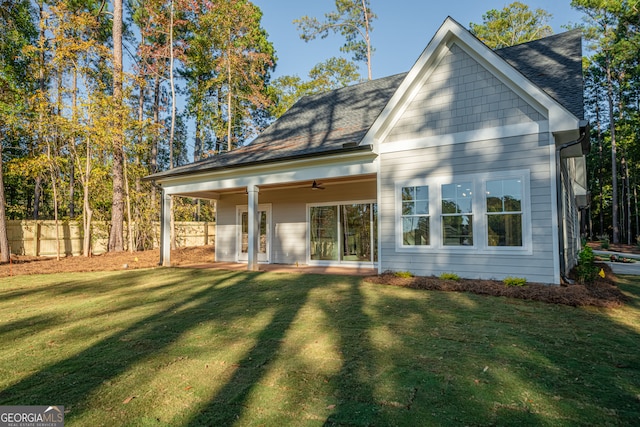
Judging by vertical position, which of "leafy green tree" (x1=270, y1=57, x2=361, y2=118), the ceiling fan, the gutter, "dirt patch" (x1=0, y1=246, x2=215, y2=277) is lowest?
"dirt patch" (x1=0, y1=246, x2=215, y2=277)

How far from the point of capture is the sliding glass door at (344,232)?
1102 cm

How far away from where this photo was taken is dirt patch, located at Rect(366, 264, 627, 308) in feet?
18.4

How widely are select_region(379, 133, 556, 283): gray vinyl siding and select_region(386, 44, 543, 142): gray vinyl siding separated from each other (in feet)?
1.39

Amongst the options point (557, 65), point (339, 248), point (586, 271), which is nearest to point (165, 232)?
point (339, 248)

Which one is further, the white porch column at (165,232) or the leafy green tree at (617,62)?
the leafy green tree at (617,62)

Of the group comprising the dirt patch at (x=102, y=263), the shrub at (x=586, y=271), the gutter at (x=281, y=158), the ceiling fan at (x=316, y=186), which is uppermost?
the gutter at (x=281, y=158)

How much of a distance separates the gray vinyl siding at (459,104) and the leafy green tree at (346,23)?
Result: 604 inches

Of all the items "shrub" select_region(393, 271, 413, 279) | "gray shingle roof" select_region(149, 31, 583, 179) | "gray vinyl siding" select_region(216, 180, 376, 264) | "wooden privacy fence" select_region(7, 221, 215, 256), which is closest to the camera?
"shrub" select_region(393, 271, 413, 279)

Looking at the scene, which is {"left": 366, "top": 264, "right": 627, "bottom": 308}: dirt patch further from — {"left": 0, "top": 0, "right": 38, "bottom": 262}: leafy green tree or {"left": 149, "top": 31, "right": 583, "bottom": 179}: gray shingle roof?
{"left": 0, "top": 0, "right": 38, "bottom": 262}: leafy green tree

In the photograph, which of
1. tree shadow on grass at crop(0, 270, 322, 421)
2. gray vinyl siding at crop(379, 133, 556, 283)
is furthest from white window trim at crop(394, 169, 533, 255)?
tree shadow on grass at crop(0, 270, 322, 421)

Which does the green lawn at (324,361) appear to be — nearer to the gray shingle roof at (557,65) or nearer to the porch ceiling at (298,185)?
the gray shingle roof at (557,65)

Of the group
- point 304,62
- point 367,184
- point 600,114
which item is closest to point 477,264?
point 367,184

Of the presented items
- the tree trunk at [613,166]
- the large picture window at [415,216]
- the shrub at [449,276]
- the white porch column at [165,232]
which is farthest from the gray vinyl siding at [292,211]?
the tree trunk at [613,166]

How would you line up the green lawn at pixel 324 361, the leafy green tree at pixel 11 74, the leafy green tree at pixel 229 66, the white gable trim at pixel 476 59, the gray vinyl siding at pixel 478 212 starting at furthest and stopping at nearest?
the leafy green tree at pixel 229 66 → the leafy green tree at pixel 11 74 → the gray vinyl siding at pixel 478 212 → the white gable trim at pixel 476 59 → the green lawn at pixel 324 361
